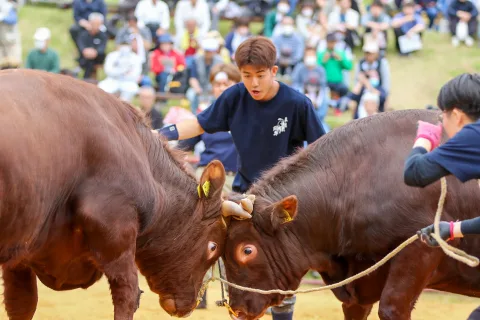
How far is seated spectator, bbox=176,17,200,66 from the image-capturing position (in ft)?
54.1

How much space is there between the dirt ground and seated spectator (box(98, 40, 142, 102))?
20.4ft

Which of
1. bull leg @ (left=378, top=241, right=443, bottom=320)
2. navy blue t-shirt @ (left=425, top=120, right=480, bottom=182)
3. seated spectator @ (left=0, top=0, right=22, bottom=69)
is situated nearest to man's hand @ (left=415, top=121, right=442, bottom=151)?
navy blue t-shirt @ (left=425, top=120, right=480, bottom=182)

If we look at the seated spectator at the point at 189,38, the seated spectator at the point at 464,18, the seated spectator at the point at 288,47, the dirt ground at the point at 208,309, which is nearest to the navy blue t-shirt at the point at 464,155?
the dirt ground at the point at 208,309

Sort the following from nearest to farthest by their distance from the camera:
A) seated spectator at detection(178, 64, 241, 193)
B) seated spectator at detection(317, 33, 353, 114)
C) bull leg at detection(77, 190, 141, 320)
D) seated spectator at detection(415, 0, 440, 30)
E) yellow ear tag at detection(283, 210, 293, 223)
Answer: bull leg at detection(77, 190, 141, 320), yellow ear tag at detection(283, 210, 293, 223), seated spectator at detection(178, 64, 241, 193), seated spectator at detection(317, 33, 353, 114), seated spectator at detection(415, 0, 440, 30)

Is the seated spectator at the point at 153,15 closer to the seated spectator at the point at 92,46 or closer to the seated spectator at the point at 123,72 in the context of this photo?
the seated spectator at the point at 92,46

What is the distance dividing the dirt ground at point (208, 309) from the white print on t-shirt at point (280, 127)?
2261 millimetres

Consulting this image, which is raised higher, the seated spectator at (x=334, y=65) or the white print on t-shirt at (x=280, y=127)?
the white print on t-shirt at (x=280, y=127)

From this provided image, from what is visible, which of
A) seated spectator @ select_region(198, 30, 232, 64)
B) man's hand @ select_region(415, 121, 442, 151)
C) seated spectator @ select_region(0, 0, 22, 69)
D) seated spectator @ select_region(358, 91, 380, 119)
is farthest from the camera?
seated spectator @ select_region(0, 0, 22, 69)

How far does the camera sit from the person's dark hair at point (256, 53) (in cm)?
619

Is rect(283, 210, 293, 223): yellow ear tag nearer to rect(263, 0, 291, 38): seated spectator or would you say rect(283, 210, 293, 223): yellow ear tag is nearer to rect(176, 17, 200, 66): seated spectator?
rect(176, 17, 200, 66): seated spectator

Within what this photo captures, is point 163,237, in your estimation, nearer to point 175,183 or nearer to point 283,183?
point 175,183

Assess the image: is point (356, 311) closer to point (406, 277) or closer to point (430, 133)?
point (406, 277)

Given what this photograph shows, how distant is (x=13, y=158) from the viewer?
4734 millimetres

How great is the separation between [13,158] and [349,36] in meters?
14.6
